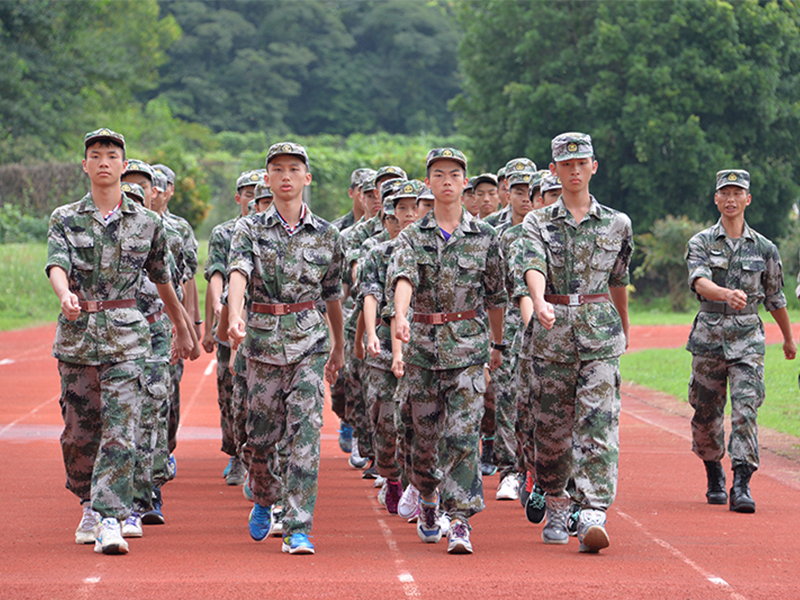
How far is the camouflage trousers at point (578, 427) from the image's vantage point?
6750 millimetres

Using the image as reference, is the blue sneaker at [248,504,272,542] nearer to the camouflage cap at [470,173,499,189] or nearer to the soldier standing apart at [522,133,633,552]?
the soldier standing apart at [522,133,633,552]

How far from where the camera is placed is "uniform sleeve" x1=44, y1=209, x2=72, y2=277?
6.55 m

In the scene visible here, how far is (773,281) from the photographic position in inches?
340

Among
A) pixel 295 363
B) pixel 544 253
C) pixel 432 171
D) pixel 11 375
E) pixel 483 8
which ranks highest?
pixel 483 8

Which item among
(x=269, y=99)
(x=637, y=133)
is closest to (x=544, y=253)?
(x=637, y=133)

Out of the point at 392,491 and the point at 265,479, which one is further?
the point at 392,491

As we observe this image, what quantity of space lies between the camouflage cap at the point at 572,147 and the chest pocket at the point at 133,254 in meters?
2.47

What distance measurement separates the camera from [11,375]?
1780 cm

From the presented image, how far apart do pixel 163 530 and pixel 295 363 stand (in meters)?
1.52

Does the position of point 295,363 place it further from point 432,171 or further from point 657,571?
point 657,571

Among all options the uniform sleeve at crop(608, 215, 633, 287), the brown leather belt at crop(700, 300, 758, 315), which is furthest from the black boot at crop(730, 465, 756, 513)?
the uniform sleeve at crop(608, 215, 633, 287)

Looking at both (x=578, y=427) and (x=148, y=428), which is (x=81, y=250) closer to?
(x=148, y=428)

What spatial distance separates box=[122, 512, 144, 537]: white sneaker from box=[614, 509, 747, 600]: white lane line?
3078 millimetres

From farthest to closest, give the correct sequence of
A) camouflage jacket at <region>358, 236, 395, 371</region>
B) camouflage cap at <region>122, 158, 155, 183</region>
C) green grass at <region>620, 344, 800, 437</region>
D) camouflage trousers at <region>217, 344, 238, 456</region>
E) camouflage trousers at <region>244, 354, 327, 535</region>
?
green grass at <region>620, 344, 800, 437</region> < camouflage trousers at <region>217, 344, 238, 456</region> < camouflage cap at <region>122, 158, 155, 183</region> < camouflage jacket at <region>358, 236, 395, 371</region> < camouflage trousers at <region>244, 354, 327, 535</region>
